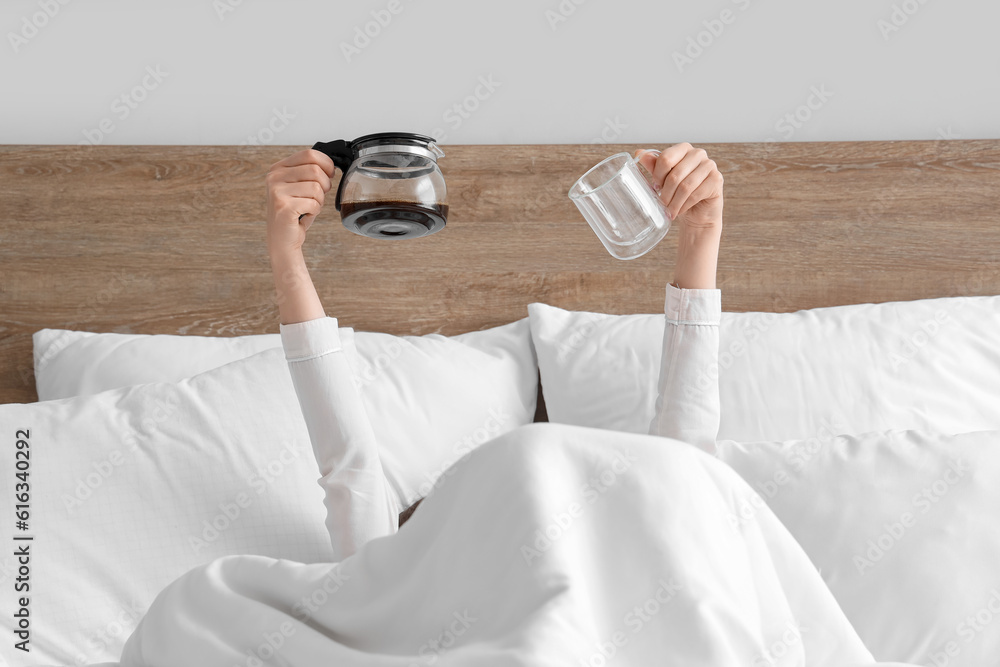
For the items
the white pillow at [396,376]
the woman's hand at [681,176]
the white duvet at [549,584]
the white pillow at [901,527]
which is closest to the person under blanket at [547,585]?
the white duvet at [549,584]

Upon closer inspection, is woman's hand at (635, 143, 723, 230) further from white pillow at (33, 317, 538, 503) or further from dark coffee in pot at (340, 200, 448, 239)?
Result: white pillow at (33, 317, 538, 503)

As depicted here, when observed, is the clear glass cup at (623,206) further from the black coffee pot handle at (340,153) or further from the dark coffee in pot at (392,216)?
the black coffee pot handle at (340,153)

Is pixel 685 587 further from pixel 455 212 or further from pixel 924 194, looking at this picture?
pixel 924 194

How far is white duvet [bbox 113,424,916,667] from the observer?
2.11ft

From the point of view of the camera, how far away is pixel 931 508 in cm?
102

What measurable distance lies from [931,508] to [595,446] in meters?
0.54

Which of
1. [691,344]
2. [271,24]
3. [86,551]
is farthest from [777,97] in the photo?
[86,551]

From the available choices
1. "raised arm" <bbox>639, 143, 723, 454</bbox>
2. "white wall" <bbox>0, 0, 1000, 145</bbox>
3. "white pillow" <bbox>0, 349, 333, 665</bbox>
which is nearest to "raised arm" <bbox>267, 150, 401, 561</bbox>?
"white pillow" <bbox>0, 349, 333, 665</bbox>

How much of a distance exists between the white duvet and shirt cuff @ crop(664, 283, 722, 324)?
1.33 feet

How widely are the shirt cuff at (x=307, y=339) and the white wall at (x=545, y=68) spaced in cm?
60

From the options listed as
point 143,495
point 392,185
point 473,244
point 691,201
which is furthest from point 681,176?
point 143,495

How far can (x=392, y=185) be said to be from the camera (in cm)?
95

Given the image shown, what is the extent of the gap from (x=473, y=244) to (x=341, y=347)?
482 mm

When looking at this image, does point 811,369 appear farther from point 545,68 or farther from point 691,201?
point 545,68
